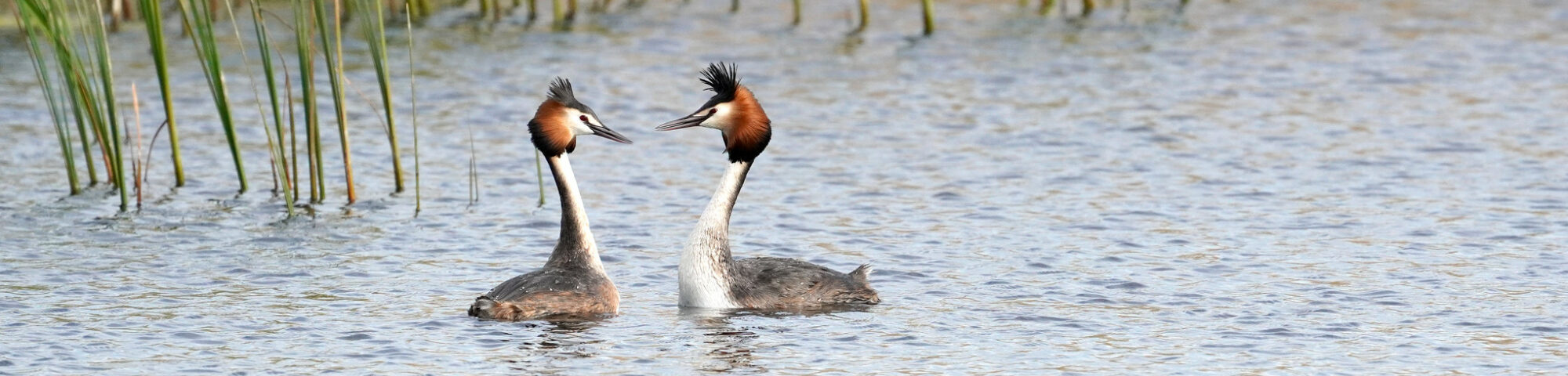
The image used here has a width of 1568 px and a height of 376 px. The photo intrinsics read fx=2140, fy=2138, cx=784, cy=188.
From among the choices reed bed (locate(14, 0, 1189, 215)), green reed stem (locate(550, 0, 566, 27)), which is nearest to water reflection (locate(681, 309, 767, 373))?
reed bed (locate(14, 0, 1189, 215))

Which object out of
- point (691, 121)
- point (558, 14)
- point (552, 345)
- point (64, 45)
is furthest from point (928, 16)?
point (552, 345)

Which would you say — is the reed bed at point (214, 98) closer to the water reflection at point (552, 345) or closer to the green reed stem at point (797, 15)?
the water reflection at point (552, 345)

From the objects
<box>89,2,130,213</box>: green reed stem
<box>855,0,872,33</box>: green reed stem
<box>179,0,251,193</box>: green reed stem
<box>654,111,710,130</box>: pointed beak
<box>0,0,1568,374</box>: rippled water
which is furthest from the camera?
<box>855,0,872,33</box>: green reed stem

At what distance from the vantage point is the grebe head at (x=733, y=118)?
1028 centimetres

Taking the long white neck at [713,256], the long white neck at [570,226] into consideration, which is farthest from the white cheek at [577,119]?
the long white neck at [713,256]

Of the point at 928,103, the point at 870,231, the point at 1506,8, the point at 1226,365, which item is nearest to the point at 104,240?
the point at 870,231

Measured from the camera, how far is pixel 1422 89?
18406 millimetres

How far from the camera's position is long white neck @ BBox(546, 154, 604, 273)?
1055cm

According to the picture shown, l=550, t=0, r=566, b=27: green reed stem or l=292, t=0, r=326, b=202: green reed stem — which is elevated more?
l=292, t=0, r=326, b=202: green reed stem

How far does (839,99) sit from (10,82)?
24.8 ft

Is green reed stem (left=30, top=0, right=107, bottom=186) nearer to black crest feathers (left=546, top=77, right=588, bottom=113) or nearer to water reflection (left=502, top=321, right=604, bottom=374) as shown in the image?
black crest feathers (left=546, top=77, right=588, bottom=113)

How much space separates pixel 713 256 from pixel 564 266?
0.75m

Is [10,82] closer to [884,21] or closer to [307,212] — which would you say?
[307,212]

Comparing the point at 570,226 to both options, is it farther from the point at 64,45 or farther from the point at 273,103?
→ the point at 64,45
